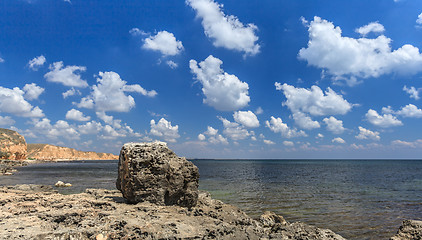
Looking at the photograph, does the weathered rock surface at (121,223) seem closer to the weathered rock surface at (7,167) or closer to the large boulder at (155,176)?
the large boulder at (155,176)

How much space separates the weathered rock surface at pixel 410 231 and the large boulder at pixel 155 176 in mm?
8872

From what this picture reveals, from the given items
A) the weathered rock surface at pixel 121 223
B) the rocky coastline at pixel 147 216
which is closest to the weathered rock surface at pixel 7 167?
the rocky coastline at pixel 147 216

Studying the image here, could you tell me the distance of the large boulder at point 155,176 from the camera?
10.1 m

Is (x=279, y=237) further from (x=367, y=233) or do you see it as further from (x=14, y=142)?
(x=14, y=142)

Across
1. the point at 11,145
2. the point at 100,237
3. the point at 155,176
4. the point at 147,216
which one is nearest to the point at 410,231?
the point at 147,216

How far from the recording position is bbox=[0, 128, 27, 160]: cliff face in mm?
89012

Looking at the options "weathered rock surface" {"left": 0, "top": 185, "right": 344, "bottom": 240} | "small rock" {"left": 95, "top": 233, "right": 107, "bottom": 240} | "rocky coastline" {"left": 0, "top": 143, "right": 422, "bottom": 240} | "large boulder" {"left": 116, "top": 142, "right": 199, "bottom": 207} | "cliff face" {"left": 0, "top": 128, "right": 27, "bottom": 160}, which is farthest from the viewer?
"cliff face" {"left": 0, "top": 128, "right": 27, "bottom": 160}

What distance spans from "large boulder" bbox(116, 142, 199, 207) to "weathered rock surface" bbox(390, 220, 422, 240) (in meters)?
8.87

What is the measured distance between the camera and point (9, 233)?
6.45 meters

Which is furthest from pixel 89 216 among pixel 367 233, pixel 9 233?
pixel 367 233

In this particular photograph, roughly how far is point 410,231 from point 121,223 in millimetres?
11398

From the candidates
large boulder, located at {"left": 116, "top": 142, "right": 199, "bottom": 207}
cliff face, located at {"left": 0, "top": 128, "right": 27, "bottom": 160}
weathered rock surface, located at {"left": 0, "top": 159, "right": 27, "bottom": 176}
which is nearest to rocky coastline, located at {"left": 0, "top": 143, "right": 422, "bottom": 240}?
large boulder, located at {"left": 116, "top": 142, "right": 199, "bottom": 207}

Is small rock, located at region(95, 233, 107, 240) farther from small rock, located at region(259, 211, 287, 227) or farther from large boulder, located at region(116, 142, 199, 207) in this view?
small rock, located at region(259, 211, 287, 227)

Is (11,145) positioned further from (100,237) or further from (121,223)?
(100,237)
